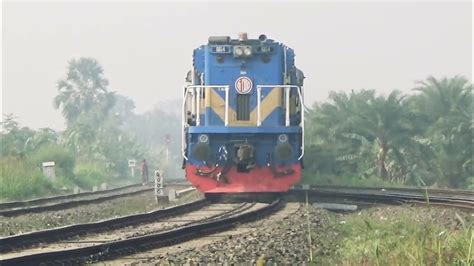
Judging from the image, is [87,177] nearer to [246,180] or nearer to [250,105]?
[250,105]

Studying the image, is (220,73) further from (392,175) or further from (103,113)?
(103,113)

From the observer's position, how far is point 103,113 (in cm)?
7350

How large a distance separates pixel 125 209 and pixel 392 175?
1710 centimetres

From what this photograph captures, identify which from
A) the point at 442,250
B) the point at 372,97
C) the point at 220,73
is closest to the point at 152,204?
the point at 220,73

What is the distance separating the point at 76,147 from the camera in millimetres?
53344

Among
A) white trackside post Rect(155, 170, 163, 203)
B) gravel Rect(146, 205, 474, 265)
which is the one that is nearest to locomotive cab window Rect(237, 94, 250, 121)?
white trackside post Rect(155, 170, 163, 203)

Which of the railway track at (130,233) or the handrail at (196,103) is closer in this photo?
the railway track at (130,233)

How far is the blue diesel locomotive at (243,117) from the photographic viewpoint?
1655 centimetres

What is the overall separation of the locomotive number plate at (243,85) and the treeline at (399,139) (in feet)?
37.9

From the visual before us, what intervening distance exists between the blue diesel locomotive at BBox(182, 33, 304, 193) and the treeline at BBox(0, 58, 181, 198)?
7318 millimetres

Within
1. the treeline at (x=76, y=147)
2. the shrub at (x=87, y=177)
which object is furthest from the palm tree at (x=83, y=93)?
the shrub at (x=87, y=177)

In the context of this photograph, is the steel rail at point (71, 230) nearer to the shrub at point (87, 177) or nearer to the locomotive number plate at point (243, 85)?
the locomotive number plate at point (243, 85)

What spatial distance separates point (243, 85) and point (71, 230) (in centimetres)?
764

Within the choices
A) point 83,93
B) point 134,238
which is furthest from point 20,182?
point 83,93
